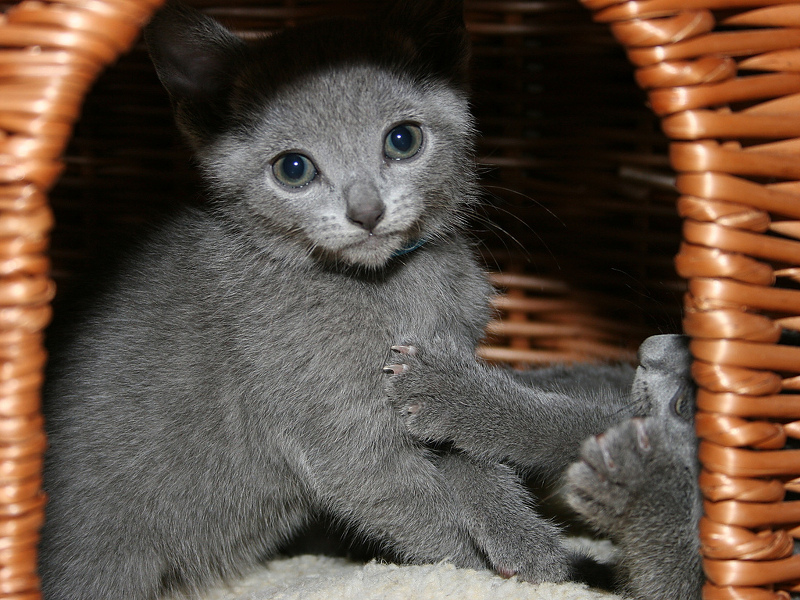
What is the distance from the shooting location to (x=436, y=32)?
1353 mm

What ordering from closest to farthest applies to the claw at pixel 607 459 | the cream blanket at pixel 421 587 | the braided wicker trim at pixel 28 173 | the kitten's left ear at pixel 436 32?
the braided wicker trim at pixel 28 173 → the claw at pixel 607 459 → the cream blanket at pixel 421 587 → the kitten's left ear at pixel 436 32

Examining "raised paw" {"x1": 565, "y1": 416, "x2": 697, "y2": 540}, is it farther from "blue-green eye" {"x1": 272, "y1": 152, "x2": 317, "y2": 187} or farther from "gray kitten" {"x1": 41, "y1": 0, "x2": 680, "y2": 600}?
"blue-green eye" {"x1": 272, "y1": 152, "x2": 317, "y2": 187}

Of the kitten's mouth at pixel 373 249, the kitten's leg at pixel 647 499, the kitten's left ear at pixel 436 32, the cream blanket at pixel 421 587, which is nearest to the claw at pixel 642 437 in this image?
the kitten's leg at pixel 647 499

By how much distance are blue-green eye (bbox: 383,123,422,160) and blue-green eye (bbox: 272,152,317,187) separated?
0.13 meters

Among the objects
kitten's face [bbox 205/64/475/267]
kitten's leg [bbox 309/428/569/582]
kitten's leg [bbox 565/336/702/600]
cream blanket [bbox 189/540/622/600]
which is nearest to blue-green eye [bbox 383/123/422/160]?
kitten's face [bbox 205/64/475/267]

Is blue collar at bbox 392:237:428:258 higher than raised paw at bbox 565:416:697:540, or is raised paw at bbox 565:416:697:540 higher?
blue collar at bbox 392:237:428:258

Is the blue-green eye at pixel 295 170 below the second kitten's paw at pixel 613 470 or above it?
above

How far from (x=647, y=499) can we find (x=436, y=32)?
901 mm

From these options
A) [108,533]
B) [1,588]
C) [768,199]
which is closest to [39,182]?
[1,588]

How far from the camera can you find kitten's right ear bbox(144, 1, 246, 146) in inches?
48.3

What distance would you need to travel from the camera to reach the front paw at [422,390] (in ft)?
4.07

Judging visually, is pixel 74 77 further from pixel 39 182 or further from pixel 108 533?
pixel 108 533

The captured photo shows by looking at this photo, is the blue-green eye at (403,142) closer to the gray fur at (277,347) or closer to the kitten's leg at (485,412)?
the gray fur at (277,347)

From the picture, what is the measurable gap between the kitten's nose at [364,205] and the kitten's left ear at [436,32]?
0.35m
